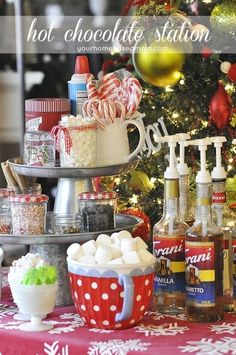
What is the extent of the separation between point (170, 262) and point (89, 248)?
0.60ft

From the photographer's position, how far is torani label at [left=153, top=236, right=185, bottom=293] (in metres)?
1.75

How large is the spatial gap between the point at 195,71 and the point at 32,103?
110 cm

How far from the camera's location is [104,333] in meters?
1.64

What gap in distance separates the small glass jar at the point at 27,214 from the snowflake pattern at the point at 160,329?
13.4 inches

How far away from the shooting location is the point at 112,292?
1635 mm

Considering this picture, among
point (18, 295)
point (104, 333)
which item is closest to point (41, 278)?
point (18, 295)

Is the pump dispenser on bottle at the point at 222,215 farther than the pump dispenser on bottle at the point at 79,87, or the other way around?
the pump dispenser on bottle at the point at 79,87

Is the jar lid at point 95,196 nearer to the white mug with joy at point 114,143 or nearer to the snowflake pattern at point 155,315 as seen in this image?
the white mug with joy at point 114,143

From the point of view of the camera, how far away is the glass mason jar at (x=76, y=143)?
72.1 inches

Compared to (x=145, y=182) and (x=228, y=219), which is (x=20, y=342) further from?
(x=145, y=182)

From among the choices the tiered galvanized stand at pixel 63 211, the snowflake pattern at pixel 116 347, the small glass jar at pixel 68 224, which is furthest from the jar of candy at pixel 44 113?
the snowflake pattern at pixel 116 347

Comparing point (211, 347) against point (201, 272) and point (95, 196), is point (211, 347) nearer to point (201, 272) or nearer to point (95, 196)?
point (201, 272)

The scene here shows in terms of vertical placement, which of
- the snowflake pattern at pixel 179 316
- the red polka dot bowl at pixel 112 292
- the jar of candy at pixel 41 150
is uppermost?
the jar of candy at pixel 41 150

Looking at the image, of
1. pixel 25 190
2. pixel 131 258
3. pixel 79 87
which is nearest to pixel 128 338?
pixel 131 258
